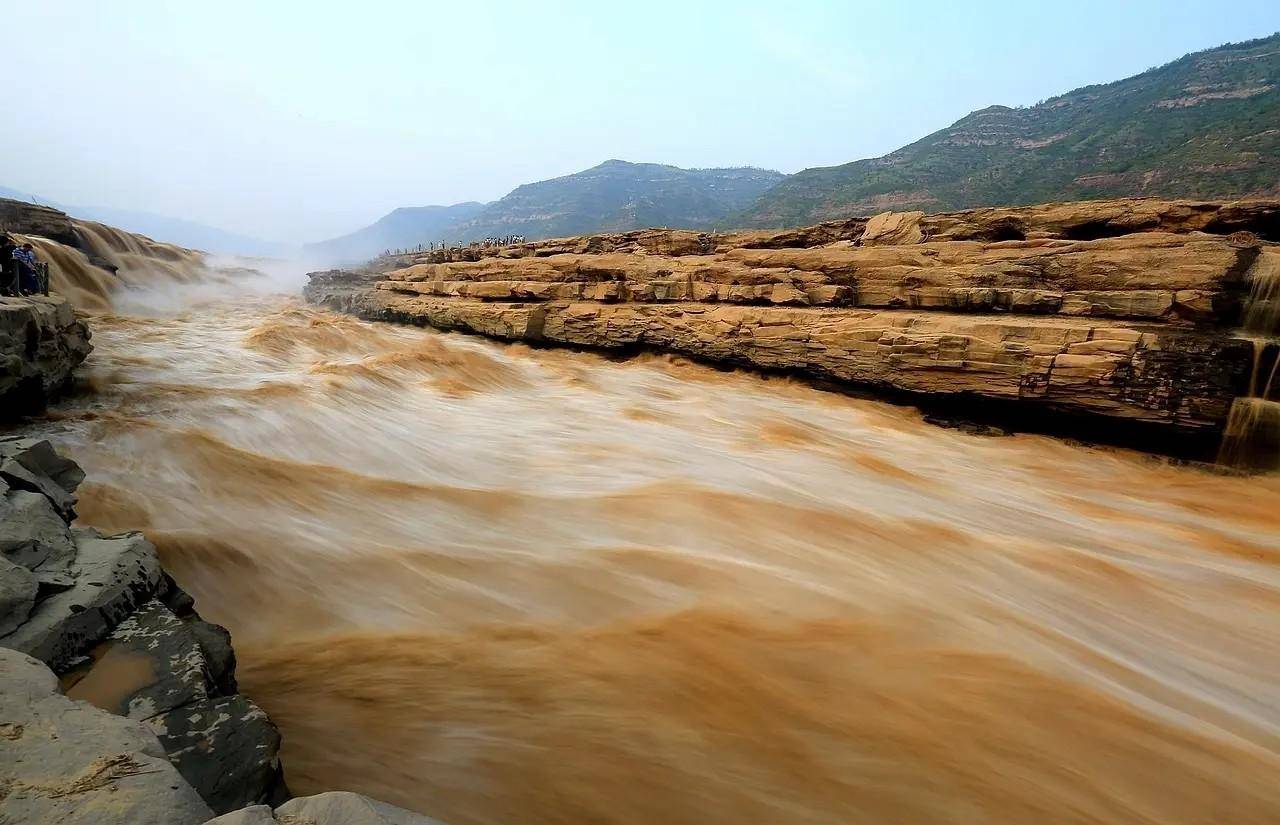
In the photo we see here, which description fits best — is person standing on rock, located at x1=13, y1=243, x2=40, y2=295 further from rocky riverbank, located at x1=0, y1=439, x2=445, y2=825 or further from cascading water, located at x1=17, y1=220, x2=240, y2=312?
rocky riverbank, located at x1=0, y1=439, x2=445, y2=825

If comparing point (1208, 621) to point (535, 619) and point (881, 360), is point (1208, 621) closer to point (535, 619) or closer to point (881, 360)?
point (535, 619)

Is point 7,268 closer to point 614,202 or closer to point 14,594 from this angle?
point 14,594

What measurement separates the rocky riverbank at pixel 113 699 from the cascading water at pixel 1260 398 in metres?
7.37

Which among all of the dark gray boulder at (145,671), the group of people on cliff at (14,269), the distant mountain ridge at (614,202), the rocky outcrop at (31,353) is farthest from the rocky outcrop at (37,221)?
the distant mountain ridge at (614,202)

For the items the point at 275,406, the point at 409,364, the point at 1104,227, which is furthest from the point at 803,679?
the point at 1104,227

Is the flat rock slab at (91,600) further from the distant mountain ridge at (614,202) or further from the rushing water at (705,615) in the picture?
the distant mountain ridge at (614,202)

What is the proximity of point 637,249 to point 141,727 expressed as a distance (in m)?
13.8

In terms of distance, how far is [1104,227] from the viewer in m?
8.25

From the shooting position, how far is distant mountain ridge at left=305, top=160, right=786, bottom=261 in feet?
355

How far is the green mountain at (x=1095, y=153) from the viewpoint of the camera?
3081cm

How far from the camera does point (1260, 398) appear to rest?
530 centimetres

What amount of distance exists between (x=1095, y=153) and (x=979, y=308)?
161ft

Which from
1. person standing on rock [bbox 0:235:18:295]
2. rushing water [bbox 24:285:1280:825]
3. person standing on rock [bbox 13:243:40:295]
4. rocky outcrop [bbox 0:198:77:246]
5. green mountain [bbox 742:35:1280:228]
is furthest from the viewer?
green mountain [bbox 742:35:1280:228]

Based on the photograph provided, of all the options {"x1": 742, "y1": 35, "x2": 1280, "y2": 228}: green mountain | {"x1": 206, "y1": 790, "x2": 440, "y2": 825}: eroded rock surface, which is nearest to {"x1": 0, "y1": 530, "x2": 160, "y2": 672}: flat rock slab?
{"x1": 206, "y1": 790, "x2": 440, "y2": 825}: eroded rock surface
